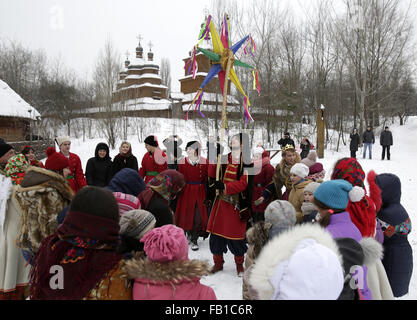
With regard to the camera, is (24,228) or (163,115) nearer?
(24,228)

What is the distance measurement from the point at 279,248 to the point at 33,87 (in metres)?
41.9

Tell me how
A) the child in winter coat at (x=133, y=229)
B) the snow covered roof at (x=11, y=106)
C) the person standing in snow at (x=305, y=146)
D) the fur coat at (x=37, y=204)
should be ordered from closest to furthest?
the child in winter coat at (x=133, y=229)
the fur coat at (x=37, y=204)
the person standing in snow at (x=305, y=146)
the snow covered roof at (x=11, y=106)

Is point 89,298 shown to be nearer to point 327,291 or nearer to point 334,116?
point 327,291

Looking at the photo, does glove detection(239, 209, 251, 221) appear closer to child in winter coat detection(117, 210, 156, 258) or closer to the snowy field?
the snowy field

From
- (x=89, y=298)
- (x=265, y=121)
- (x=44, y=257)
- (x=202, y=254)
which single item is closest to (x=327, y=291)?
(x=89, y=298)

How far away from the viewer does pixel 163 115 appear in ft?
110

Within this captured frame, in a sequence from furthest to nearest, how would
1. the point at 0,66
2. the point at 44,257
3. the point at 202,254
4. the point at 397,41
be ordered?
the point at 0,66, the point at 397,41, the point at 202,254, the point at 44,257

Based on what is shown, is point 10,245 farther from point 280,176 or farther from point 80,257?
point 280,176

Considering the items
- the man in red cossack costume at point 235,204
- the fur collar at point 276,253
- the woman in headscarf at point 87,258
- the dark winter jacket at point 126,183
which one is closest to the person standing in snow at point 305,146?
the man in red cossack costume at point 235,204

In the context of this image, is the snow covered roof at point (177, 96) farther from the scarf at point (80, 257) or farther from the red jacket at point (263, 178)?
the scarf at point (80, 257)

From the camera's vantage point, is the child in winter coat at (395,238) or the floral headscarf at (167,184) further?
the floral headscarf at (167,184)

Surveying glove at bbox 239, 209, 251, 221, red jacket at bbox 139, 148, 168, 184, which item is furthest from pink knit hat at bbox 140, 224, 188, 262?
red jacket at bbox 139, 148, 168, 184

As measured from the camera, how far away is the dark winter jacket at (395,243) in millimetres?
2613

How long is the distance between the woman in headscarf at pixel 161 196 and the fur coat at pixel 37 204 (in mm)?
781
